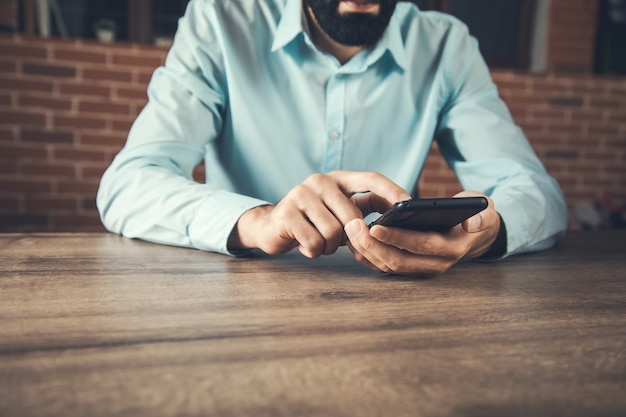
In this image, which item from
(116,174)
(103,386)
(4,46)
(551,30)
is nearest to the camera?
(103,386)

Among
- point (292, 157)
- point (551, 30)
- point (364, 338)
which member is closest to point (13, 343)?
point (364, 338)

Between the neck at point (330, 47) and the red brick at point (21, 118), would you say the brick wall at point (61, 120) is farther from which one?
the neck at point (330, 47)

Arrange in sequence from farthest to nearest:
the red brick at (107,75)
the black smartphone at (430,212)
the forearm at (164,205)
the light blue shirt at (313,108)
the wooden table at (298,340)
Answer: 1. the red brick at (107,75)
2. the light blue shirt at (313,108)
3. the forearm at (164,205)
4. the black smartphone at (430,212)
5. the wooden table at (298,340)

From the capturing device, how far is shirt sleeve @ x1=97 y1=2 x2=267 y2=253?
31.8 inches

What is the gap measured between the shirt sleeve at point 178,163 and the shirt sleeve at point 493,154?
43cm

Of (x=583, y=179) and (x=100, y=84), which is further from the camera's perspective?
(x=583, y=179)

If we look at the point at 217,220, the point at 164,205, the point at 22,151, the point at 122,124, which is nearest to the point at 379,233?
the point at 217,220

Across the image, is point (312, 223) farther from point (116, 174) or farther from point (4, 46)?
point (4, 46)

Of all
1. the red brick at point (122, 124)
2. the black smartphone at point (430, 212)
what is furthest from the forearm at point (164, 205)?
the red brick at point (122, 124)

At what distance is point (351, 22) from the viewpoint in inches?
44.3

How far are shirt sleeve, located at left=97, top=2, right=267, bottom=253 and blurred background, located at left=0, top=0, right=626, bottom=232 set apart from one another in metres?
1.58

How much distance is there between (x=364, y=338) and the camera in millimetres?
Result: 428

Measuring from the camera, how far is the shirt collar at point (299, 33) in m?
1.14

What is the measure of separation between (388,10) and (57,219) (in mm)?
2043
